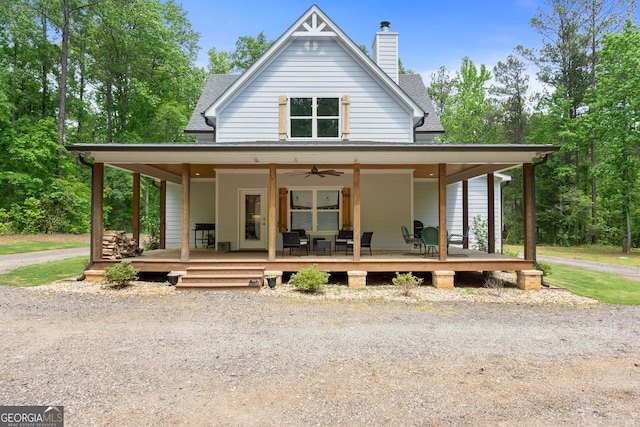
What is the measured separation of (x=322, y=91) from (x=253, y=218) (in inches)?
196

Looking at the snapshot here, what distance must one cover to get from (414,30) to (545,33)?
9.49m

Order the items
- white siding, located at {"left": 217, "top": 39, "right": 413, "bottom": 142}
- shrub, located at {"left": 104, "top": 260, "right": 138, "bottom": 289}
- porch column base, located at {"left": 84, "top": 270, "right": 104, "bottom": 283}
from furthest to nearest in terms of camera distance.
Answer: white siding, located at {"left": 217, "top": 39, "right": 413, "bottom": 142}, porch column base, located at {"left": 84, "top": 270, "right": 104, "bottom": 283}, shrub, located at {"left": 104, "top": 260, "right": 138, "bottom": 289}

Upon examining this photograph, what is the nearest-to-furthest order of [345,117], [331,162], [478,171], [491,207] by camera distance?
1. [331,162]
2. [478,171]
3. [491,207]
4. [345,117]

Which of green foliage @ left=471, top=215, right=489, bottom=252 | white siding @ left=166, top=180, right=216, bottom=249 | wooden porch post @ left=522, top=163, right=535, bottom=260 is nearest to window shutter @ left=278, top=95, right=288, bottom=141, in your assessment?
white siding @ left=166, top=180, right=216, bottom=249

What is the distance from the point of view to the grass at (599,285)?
795 cm

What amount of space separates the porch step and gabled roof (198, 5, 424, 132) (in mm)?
5732

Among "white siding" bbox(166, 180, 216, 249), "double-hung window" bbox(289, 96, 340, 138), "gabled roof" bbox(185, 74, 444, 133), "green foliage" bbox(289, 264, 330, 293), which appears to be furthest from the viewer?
"white siding" bbox(166, 180, 216, 249)

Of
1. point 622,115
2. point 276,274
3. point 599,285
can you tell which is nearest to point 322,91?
point 276,274

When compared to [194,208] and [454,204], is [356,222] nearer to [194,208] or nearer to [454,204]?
[454,204]

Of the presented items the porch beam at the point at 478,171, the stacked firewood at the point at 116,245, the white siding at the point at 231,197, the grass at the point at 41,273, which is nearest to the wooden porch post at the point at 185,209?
the stacked firewood at the point at 116,245

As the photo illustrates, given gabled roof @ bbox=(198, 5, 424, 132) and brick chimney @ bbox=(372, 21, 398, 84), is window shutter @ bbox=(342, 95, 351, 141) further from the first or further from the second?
brick chimney @ bbox=(372, 21, 398, 84)

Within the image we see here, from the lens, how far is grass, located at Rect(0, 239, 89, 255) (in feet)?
49.4

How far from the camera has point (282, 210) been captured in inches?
470

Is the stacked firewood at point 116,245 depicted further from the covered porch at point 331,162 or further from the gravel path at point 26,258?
the gravel path at point 26,258
